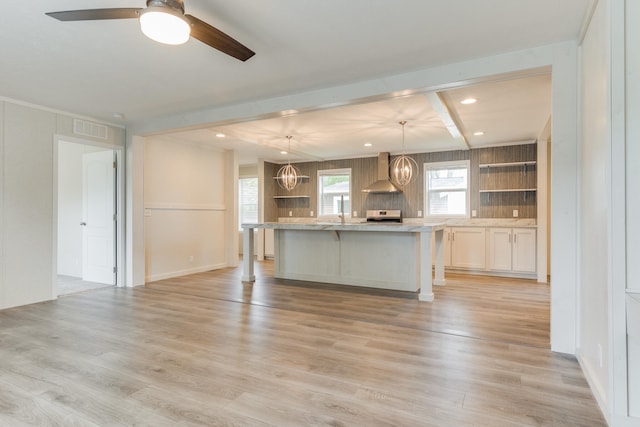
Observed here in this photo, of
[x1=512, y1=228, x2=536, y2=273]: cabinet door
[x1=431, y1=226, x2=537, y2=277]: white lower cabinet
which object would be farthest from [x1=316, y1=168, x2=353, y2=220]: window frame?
[x1=512, y1=228, x2=536, y2=273]: cabinet door

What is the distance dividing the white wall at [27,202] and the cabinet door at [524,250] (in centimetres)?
714

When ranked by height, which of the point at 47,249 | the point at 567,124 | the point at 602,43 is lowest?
the point at 47,249

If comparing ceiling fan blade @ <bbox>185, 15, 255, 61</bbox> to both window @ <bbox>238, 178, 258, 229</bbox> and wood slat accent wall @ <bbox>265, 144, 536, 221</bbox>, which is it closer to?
wood slat accent wall @ <bbox>265, 144, 536, 221</bbox>

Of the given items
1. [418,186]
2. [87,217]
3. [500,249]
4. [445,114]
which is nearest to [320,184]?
[418,186]

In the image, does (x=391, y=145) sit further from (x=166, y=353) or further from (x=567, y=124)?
(x=166, y=353)

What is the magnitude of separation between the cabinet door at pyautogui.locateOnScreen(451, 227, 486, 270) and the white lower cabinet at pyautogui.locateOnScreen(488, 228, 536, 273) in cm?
15

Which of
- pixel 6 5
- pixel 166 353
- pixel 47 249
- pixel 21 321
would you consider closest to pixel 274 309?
pixel 166 353

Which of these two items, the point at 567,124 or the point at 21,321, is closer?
the point at 567,124

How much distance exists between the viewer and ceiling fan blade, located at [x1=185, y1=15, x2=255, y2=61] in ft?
6.64

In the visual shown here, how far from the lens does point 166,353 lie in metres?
2.76

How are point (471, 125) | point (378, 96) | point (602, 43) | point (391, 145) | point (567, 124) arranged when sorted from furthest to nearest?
point (391, 145) → point (471, 125) → point (378, 96) → point (567, 124) → point (602, 43)

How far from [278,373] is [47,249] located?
12.8ft

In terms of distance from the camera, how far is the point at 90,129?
16.3 feet

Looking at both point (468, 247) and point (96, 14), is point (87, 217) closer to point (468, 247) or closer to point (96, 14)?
point (96, 14)
